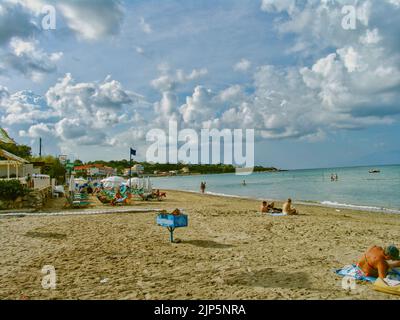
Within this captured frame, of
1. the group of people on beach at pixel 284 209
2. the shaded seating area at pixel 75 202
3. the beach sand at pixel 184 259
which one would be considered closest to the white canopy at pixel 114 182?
the shaded seating area at pixel 75 202

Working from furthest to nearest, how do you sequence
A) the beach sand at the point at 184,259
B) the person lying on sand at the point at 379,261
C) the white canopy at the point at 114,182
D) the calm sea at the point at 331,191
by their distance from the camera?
the white canopy at the point at 114,182 < the calm sea at the point at 331,191 < the person lying on sand at the point at 379,261 < the beach sand at the point at 184,259

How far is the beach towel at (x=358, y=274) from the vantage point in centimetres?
510

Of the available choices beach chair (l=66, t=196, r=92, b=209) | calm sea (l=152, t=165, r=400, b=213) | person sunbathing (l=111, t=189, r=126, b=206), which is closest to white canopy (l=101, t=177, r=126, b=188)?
person sunbathing (l=111, t=189, r=126, b=206)

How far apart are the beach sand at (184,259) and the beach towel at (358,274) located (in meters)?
0.17

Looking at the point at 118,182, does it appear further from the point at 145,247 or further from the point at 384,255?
the point at 384,255

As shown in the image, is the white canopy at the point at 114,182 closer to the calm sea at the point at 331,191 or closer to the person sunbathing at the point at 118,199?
the person sunbathing at the point at 118,199

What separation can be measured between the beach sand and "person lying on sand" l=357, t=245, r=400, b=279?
A: 13.0 inches

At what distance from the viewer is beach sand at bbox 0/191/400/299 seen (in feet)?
16.6

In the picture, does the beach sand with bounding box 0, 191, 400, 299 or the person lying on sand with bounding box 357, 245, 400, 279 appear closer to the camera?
the beach sand with bounding box 0, 191, 400, 299

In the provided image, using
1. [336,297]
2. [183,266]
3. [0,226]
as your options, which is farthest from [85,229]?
[336,297]

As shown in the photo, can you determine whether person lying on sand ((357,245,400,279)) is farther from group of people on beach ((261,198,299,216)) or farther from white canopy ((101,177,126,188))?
white canopy ((101,177,126,188))

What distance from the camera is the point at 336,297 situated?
15.6 feet

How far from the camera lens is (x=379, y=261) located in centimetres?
525

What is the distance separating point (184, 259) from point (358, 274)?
320 centimetres
